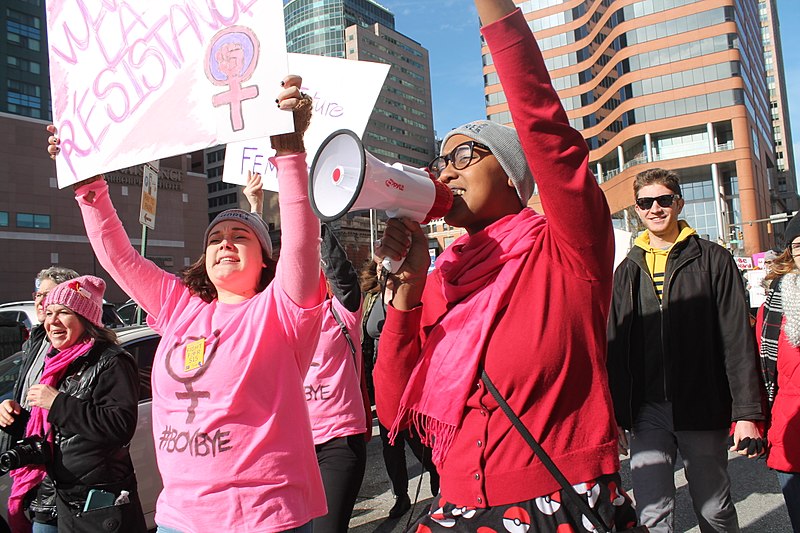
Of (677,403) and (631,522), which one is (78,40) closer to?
(631,522)

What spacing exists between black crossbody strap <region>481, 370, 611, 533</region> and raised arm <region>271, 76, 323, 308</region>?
805 mm

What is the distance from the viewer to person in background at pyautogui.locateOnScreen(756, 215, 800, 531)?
2.99 meters

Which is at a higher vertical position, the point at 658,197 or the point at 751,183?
the point at 751,183

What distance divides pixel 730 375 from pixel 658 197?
39.2 inches

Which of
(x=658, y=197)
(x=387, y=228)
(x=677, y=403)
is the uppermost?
(x=658, y=197)

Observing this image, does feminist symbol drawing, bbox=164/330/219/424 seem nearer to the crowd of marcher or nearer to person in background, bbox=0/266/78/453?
the crowd of marcher

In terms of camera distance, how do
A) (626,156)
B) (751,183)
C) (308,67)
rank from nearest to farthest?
(308,67), (751,183), (626,156)

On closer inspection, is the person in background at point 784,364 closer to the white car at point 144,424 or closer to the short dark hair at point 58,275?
the white car at point 144,424

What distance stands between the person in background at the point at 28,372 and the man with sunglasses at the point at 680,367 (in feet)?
9.09

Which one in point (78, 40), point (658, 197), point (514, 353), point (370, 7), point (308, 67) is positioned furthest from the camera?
point (370, 7)

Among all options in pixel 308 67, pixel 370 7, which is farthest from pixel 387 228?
pixel 370 7

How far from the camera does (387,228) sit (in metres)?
1.55

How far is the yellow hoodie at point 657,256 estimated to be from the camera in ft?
10.8

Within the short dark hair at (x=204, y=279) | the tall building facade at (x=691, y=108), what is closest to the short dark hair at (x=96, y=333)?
the short dark hair at (x=204, y=279)
